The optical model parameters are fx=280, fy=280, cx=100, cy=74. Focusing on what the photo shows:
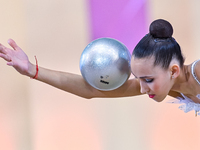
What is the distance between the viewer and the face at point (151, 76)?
101 centimetres

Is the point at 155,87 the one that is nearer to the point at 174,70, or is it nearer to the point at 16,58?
the point at 174,70

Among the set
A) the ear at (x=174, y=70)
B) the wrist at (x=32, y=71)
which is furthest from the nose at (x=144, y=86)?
the wrist at (x=32, y=71)

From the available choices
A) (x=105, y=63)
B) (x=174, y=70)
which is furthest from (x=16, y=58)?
(x=174, y=70)

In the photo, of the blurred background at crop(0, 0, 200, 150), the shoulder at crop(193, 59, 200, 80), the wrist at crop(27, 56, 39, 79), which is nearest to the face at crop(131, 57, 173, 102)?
the shoulder at crop(193, 59, 200, 80)

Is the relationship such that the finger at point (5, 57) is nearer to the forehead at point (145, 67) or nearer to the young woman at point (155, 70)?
the young woman at point (155, 70)

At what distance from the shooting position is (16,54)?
1113 millimetres

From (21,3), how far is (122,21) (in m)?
0.63

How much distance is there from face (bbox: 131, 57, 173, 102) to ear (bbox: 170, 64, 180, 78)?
0.02m

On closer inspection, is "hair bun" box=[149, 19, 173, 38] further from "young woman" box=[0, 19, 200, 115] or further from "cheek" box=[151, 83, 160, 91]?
"cheek" box=[151, 83, 160, 91]

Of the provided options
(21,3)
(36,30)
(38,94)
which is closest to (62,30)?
Result: (36,30)

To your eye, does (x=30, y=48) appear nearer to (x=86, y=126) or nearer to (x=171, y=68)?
(x=86, y=126)

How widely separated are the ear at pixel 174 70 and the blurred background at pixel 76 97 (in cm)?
77

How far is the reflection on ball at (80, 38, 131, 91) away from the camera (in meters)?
1.04

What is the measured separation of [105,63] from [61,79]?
0.86ft
